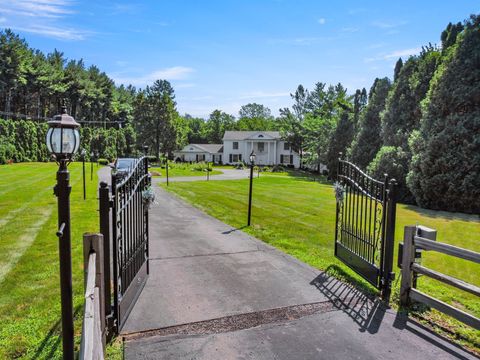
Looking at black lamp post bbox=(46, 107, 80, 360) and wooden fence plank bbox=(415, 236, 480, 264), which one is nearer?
black lamp post bbox=(46, 107, 80, 360)

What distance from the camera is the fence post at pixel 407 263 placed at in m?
5.00

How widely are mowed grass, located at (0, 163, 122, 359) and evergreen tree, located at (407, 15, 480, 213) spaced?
46.1 feet

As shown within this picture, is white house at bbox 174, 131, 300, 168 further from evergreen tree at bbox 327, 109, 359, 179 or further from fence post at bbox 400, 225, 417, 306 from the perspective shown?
fence post at bbox 400, 225, 417, 306

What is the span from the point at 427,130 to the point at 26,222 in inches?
653

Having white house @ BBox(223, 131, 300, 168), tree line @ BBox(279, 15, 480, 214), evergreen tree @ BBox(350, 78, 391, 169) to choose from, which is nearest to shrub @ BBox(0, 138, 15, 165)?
evergreen tree @ BBox(350, 78, 391, 169)

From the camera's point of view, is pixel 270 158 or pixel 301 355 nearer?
pixel 301 355

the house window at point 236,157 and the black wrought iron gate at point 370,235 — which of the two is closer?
the black wrought iron gate at point 370,235

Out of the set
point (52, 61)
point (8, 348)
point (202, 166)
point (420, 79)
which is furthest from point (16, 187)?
point (52, 61)

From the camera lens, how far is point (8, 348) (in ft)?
12.2

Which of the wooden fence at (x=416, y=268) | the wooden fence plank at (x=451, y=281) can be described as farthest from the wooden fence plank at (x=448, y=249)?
the wooden fence plank at (x=451, y=281)

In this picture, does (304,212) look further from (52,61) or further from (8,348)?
(52,61)

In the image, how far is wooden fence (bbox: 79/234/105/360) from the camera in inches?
84.1

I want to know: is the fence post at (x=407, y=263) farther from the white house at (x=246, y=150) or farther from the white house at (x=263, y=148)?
the white house at (x=263, y=148)

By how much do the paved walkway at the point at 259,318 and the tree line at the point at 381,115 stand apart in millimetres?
11733
